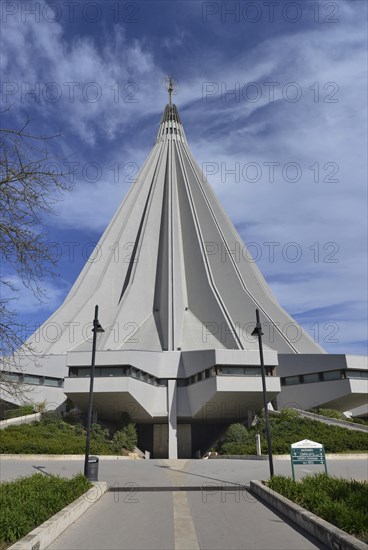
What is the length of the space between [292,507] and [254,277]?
38243mm

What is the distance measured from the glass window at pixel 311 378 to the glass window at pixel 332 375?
0.50 metres

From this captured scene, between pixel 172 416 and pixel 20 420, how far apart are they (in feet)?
32.7

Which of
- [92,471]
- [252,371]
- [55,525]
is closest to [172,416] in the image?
[252,371]

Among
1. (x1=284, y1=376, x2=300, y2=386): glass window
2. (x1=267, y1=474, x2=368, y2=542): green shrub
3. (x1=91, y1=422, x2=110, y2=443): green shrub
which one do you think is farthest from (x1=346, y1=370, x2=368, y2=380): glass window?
(x1=267, y1=474, x2=368, y2=542): green shrub

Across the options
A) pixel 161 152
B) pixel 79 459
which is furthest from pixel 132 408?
pixel 161 152

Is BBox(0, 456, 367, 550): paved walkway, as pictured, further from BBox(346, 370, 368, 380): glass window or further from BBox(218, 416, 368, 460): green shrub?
BBox(346, 370, 368, 380): glass window

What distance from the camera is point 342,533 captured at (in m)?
4.66

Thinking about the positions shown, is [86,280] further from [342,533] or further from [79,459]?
[342,533]

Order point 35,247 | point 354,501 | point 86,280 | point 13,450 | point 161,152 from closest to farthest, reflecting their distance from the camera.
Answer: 1. point 35,247
2. point 354,501
3. point 13,450
4. point 86,280
5. point 161,152

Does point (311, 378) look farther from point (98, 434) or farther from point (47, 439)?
point (47, 439)

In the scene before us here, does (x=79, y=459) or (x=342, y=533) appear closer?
(x=342, y=533)

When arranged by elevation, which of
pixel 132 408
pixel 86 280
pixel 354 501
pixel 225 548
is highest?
pixel 86 280

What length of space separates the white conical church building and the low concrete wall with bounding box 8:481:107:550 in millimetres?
10555

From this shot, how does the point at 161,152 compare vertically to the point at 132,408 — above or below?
above
